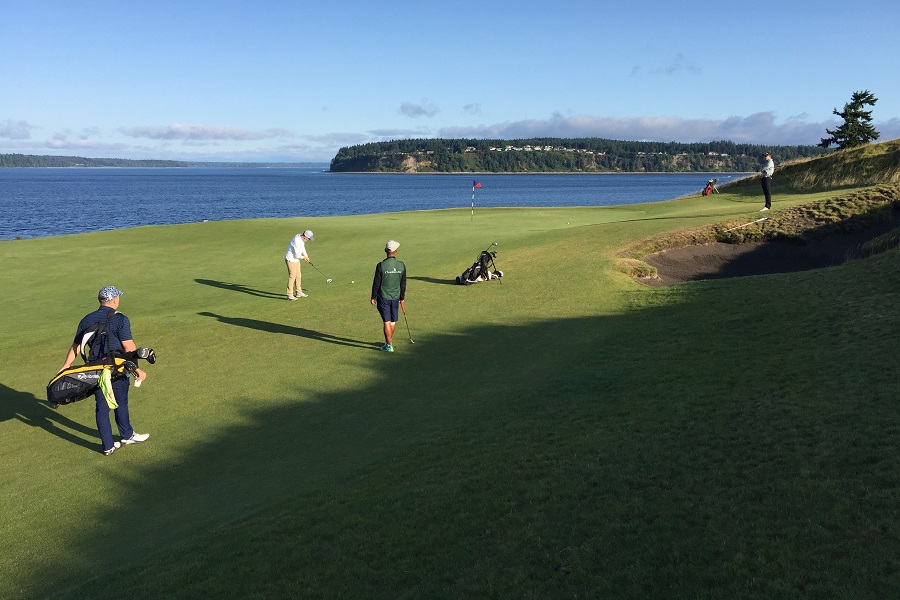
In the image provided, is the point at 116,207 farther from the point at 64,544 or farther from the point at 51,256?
the point at 64,544

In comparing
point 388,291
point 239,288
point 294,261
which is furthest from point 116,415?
point 239,288

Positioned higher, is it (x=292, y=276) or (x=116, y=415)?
(x=292, y=276)

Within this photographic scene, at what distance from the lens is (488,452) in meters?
8.65

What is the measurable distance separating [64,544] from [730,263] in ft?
71.9

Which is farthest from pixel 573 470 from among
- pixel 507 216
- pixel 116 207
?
pixel 116 207

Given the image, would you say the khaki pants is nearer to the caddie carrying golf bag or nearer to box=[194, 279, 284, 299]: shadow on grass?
box=[194, 279, 284, 299]: shadow on grass

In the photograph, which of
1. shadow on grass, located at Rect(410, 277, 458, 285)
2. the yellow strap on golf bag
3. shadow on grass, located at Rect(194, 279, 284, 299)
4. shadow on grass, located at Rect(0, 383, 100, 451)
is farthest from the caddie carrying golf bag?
shadow on grass, located at Rect(410, 277, 458, 285)

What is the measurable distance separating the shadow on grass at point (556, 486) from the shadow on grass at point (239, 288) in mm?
9468

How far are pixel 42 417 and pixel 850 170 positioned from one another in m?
38.8

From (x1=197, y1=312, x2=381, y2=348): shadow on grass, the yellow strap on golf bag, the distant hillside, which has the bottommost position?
(x1=197, y1=312, x2=381, y2=348): shadow on grass

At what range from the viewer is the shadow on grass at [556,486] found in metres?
5.45

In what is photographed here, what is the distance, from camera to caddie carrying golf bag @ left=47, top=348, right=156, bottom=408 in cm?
979

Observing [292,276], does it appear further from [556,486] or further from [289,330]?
[556,486]

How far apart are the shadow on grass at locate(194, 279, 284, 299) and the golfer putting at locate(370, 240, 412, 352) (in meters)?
7.03
